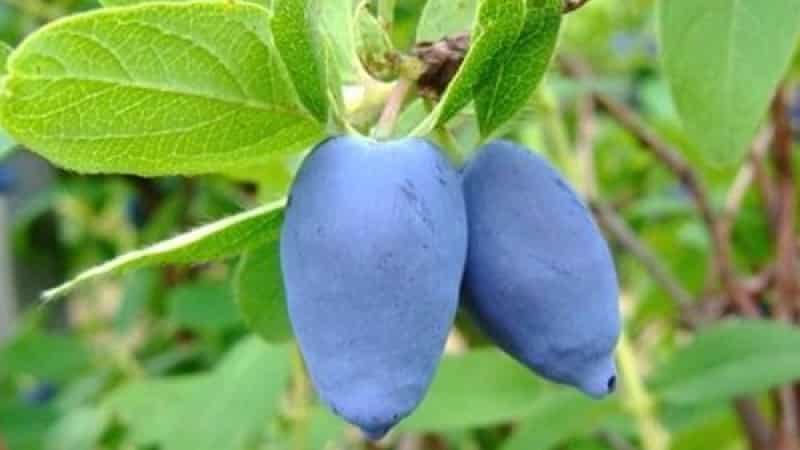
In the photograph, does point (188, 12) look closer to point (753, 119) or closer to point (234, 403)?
point (753, 119)

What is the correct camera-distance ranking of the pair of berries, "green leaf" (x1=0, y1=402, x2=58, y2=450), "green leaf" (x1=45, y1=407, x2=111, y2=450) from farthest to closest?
"green leaf" (x1=0, y1=402, x2=58, y2=450) < "green leaf" (x1=45, y1=407, x2=111, y2=450) < the pair of berries

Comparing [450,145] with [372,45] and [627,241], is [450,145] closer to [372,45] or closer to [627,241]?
[372,45]

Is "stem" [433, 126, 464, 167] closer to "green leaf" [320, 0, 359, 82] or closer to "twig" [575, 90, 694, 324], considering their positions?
"green leaf" [320, 0, 359, 82]

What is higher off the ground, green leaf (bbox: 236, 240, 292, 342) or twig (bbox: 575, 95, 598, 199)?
green leaf (bbox: 236, 240, 292, 342)

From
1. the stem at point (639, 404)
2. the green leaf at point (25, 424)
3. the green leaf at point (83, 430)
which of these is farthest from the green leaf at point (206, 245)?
the green leaf at point (25, 424)

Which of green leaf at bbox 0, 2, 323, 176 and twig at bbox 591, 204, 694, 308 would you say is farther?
twig at bbox 591, 204, 694, 308

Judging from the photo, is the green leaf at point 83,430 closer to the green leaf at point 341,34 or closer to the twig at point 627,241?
the twig at point 627,241

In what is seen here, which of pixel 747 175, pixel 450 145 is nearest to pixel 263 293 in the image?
pixel 450 145

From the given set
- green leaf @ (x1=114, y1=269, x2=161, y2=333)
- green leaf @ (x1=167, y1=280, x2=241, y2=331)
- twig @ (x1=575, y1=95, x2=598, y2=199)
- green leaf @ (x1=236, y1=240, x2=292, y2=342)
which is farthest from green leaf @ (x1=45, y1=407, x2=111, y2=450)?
green leaf @ (x1=236, y1=240, x2=292, y2=342)
